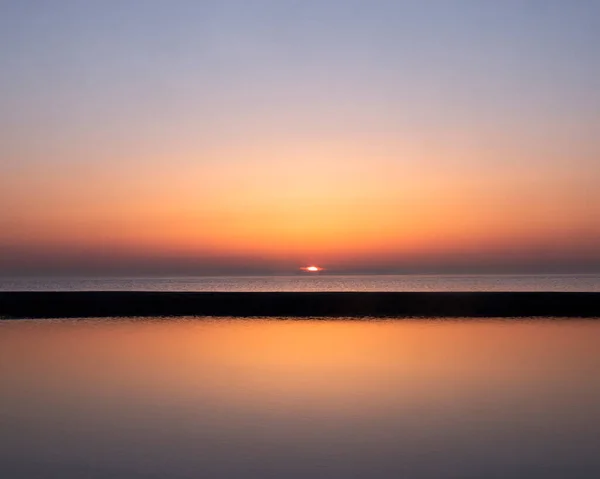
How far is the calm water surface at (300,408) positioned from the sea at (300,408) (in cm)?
3

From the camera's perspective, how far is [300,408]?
36.4 ft

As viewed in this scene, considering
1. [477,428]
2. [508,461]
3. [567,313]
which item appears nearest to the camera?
[508,461]

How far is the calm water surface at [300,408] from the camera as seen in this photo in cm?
840

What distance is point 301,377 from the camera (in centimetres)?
1376

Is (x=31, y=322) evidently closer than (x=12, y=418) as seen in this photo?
No

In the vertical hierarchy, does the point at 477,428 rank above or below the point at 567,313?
above

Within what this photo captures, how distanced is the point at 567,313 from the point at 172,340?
1703cm

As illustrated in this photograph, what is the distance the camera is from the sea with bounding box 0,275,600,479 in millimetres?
8375

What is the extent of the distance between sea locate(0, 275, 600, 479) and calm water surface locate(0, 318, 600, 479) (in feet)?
0.10

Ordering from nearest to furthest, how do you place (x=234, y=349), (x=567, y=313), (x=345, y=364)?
(x=345, y=364) → (x=234, y=349) → (x=567, y=313)

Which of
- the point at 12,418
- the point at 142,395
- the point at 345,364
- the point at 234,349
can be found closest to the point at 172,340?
the point at 234,349

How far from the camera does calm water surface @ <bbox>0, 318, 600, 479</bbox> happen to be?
8.40 meters

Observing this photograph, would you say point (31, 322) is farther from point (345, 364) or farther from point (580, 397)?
point (580, 397)

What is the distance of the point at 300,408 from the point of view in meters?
11.1
